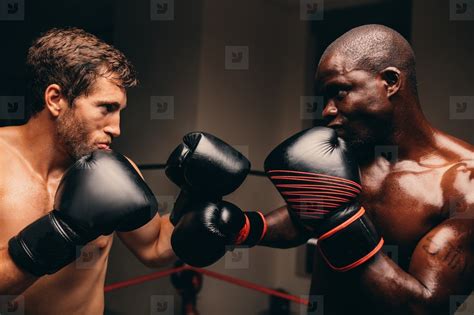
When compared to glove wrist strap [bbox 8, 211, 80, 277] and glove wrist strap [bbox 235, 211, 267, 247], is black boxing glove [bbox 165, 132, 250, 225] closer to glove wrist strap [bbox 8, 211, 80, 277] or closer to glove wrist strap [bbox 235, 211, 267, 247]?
glove wrist strap [bbox 235, 211, 267, 247]

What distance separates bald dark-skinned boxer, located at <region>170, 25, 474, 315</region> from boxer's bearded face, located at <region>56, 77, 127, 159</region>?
599 millimetres

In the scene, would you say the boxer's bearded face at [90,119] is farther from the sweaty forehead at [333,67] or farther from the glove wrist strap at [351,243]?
the glove wrist strap at [351,243]

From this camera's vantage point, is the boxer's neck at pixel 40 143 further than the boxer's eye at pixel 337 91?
Yes

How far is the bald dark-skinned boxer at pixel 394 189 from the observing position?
44.1 inches

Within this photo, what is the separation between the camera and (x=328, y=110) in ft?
4.19

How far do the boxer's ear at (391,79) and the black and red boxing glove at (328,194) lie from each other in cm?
18

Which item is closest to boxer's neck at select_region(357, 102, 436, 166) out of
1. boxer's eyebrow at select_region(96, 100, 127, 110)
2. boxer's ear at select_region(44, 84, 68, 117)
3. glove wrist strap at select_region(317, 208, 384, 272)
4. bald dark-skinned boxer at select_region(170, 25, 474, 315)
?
bald dark-skinned boxer at select_region(170, 25, 474, 315)

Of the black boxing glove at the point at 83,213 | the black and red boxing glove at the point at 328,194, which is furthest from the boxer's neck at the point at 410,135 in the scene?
the black boxing glove at the point at 83,213

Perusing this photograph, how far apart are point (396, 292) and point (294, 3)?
334cm

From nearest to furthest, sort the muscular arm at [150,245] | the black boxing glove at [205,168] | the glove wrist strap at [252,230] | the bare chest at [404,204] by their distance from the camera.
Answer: the bare chest at [404,204] → the black boxing glove at [205,168] → the glove wrist strap at [252,230] → the muscular arm at [150,245]

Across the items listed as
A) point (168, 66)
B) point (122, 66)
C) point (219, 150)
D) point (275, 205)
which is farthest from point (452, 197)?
point (275, 205)

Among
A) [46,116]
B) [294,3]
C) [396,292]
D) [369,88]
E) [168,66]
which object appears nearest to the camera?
[396,292]

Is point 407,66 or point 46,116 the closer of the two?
point 407,66

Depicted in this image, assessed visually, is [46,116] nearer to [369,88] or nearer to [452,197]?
[369,88]
